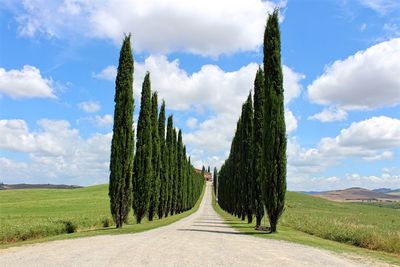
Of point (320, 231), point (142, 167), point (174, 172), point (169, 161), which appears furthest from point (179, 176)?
point (320, 231)

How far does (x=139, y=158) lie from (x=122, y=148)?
8.40 metres

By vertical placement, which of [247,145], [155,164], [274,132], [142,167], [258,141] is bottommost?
[142,167]

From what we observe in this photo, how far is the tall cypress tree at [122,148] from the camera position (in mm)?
22688

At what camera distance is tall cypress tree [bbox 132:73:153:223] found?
30.7 meters

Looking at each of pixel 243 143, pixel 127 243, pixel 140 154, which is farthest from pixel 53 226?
pixel 243 143

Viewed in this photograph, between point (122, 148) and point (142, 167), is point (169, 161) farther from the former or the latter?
point (122, 148)

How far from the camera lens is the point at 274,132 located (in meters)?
21.8

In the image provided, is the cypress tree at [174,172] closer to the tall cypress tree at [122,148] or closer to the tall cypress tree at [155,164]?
the tall cypress tree at [155,164]

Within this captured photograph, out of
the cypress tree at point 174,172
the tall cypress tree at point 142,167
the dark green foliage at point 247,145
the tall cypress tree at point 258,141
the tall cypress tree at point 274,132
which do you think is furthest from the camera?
the cypress tree at point 174,172

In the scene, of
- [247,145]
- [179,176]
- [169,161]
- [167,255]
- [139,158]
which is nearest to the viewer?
[167,255]

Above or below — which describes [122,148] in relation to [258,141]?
below

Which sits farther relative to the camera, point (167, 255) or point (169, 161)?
point (169, 161)

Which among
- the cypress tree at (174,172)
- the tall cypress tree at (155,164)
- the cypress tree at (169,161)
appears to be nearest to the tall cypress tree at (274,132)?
the tall cypress tree at (155,164)

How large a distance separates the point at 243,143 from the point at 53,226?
21.7m
